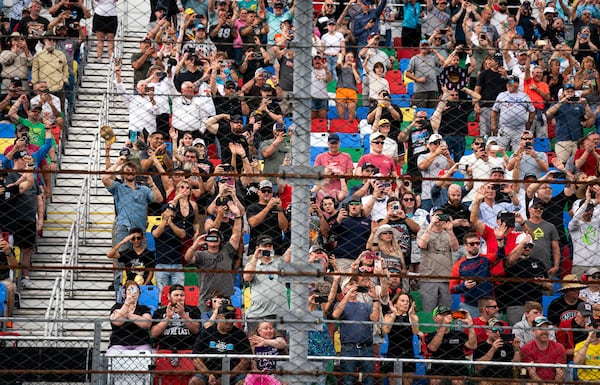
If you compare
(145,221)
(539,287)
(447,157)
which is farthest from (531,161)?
(145,221)

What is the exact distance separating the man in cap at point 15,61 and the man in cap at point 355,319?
18.0 feet

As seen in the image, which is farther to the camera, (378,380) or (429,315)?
(429,315)

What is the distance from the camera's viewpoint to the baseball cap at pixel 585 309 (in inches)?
447

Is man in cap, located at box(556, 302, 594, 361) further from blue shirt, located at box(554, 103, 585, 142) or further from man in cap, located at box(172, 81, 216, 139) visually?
man in cap, located at box(172, 81, 216, 139)

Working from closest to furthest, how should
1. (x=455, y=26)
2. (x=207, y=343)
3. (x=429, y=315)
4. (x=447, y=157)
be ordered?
1. (x=207, y=343)
2. (x=429, y=315)
3. (x=447, y=157)
4. (x=455, y=26)

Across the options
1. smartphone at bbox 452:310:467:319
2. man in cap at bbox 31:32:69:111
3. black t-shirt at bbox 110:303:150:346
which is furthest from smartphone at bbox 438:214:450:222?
man in cap at bbox 31:32:69:111

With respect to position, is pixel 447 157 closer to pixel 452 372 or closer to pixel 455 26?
pixel 452 372

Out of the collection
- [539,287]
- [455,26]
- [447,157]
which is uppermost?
[455,26]

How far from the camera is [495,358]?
10773 mm

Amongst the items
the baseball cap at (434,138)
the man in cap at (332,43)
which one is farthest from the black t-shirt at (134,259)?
the man in cap at (332,43)

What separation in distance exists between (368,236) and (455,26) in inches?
231

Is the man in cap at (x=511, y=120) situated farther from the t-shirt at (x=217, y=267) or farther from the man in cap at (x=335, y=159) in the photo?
the t-shirt at (x=217, y=267)

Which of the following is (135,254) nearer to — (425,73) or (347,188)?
(347,188)

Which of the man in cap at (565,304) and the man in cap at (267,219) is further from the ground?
the man in cap at (267,219)
